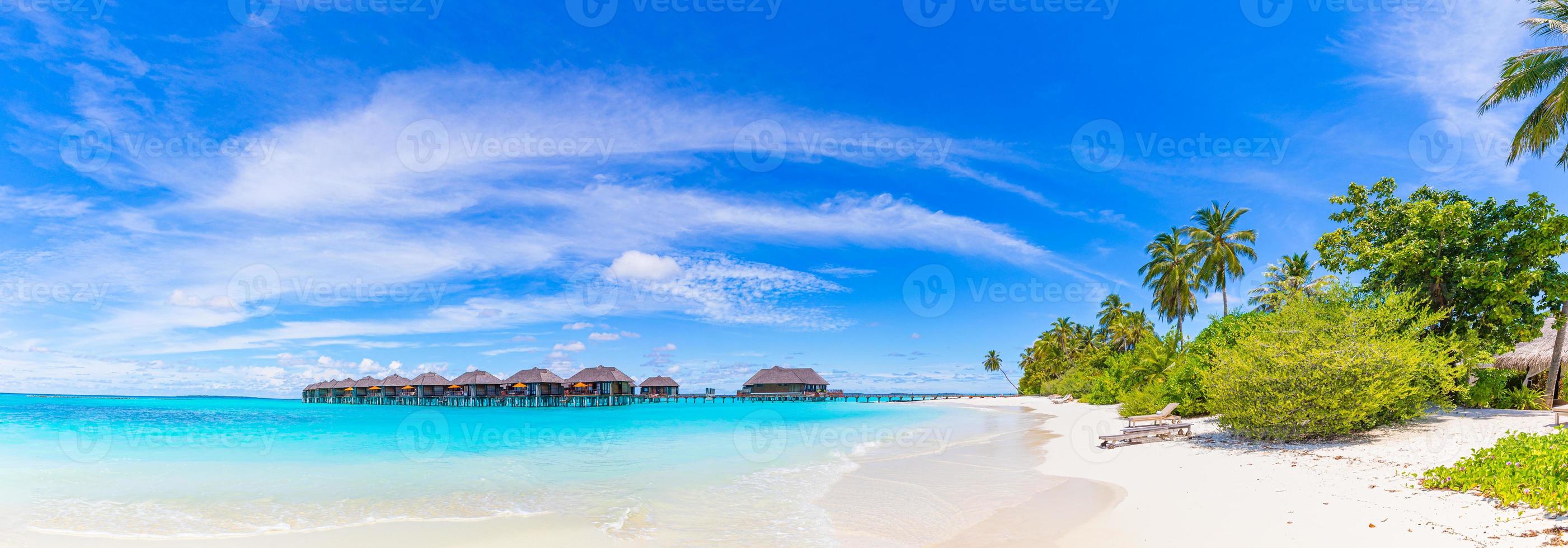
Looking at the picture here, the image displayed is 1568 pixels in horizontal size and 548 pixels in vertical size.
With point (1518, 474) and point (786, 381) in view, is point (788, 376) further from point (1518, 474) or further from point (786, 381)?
point (1518, 474)

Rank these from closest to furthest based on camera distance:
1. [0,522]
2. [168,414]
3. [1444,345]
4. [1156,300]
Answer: [0,522], [1444,345], [1156,300], [168,414]

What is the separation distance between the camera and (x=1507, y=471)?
6.62 m

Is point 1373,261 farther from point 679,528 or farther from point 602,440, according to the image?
point 602,440

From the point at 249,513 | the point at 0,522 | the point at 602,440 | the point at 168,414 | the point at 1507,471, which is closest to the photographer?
the point at 1507,471

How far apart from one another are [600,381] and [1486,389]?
2366 inches

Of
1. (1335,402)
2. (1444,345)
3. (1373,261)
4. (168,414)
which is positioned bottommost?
(168,414)

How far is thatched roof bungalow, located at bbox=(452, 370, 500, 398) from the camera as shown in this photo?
220 feet

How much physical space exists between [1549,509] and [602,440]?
77.1ft

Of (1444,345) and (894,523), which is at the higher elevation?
(1444,345)

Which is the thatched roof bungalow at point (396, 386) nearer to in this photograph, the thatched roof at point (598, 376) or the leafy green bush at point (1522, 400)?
the thatched roof at point (598, 376)

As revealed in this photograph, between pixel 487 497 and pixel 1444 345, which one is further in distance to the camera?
pixel 1444 345

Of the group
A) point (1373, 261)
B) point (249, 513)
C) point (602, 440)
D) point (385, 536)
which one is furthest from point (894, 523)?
point (602, 440)

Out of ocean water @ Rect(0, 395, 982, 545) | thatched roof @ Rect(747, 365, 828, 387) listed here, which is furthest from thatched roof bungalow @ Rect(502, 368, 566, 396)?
ocean water @ Rect(0, 395, 982, 545)

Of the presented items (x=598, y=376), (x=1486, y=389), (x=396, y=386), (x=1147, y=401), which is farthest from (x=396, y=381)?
(x=1486, y=389)
